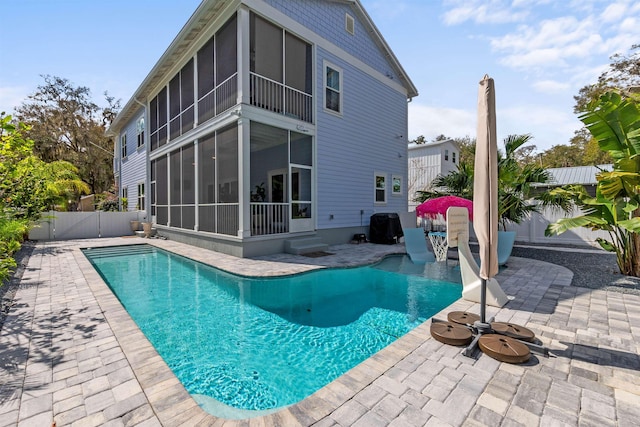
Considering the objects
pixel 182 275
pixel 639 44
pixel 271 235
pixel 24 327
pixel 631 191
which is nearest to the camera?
pixel 24 327

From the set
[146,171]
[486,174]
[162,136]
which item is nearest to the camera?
[486,174]

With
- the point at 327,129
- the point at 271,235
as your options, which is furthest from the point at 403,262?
the point at 327,129

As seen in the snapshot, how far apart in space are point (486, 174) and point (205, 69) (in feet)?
35.5

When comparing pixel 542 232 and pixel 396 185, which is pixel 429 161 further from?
pixel 542 232

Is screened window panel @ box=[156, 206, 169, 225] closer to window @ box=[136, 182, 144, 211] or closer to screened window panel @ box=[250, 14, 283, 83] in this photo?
→ window @ box=[136, 182, 144, 211]

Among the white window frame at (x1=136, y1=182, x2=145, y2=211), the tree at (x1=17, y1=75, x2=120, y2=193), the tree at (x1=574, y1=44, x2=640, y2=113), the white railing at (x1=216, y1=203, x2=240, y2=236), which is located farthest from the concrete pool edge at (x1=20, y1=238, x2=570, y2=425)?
the tree at (x1=17, y1=75, x2=120, y2=193)

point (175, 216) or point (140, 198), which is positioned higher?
point (140, 198)

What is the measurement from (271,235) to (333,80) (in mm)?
6792

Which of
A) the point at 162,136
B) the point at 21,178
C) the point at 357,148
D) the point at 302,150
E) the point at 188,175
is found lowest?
the point at 21,178

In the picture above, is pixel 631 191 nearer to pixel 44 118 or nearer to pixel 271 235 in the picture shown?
pixel 271 235

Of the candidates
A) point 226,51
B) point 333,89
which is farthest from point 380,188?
point 226,51

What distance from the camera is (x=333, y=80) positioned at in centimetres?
1152

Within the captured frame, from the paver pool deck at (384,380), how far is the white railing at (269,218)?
17.0ft

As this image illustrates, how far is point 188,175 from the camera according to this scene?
11.8m
